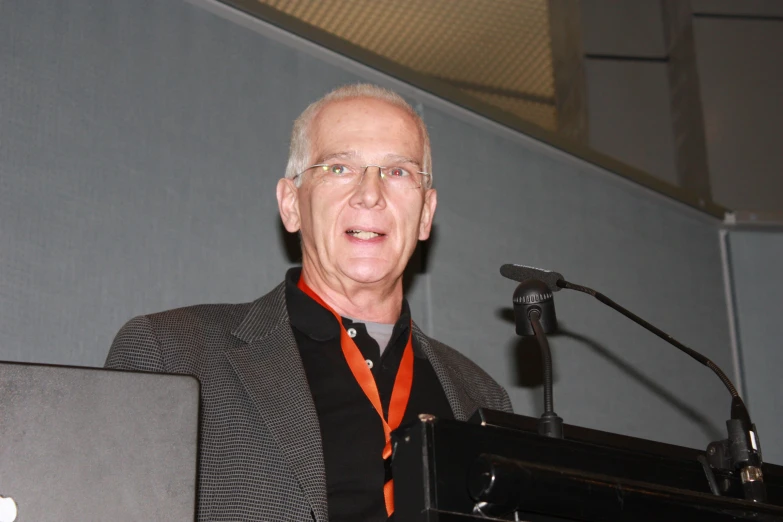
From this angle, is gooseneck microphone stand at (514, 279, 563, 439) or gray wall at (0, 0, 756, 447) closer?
gooseneck microphone stand at (514, 279, 563, 439)

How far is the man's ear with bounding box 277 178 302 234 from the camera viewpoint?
220cm

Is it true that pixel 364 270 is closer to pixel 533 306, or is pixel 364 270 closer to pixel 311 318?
pixel 311 318

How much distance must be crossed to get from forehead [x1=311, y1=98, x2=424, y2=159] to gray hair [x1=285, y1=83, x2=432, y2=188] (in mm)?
17

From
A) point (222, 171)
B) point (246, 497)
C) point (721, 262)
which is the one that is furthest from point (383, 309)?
point (721, 262)

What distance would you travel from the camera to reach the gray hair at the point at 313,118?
2.20 m

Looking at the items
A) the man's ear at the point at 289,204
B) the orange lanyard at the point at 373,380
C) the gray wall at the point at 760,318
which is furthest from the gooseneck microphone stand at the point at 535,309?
the gray wall at the point at 760,318

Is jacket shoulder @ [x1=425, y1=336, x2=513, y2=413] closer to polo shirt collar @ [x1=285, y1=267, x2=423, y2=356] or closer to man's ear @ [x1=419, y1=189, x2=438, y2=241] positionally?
polo shirt collar @ [x1=285, y1=267, x2=423, y2=356]

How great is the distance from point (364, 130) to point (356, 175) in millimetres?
114

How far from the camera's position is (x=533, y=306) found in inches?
59.8

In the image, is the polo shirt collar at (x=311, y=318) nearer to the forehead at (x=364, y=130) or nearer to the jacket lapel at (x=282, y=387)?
the jacket lapel at (x=282, y=387)

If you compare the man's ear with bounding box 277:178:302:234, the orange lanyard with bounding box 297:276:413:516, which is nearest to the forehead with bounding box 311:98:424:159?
the man's ear with bounding box 277:178:302:234

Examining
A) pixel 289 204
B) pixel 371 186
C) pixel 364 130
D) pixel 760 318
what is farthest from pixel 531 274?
pixel 760 318

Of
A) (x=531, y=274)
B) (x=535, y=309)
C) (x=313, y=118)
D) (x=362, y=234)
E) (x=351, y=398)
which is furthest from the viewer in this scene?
(x=313, y=118)

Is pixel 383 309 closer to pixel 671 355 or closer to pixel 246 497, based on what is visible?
pixel 246 497
